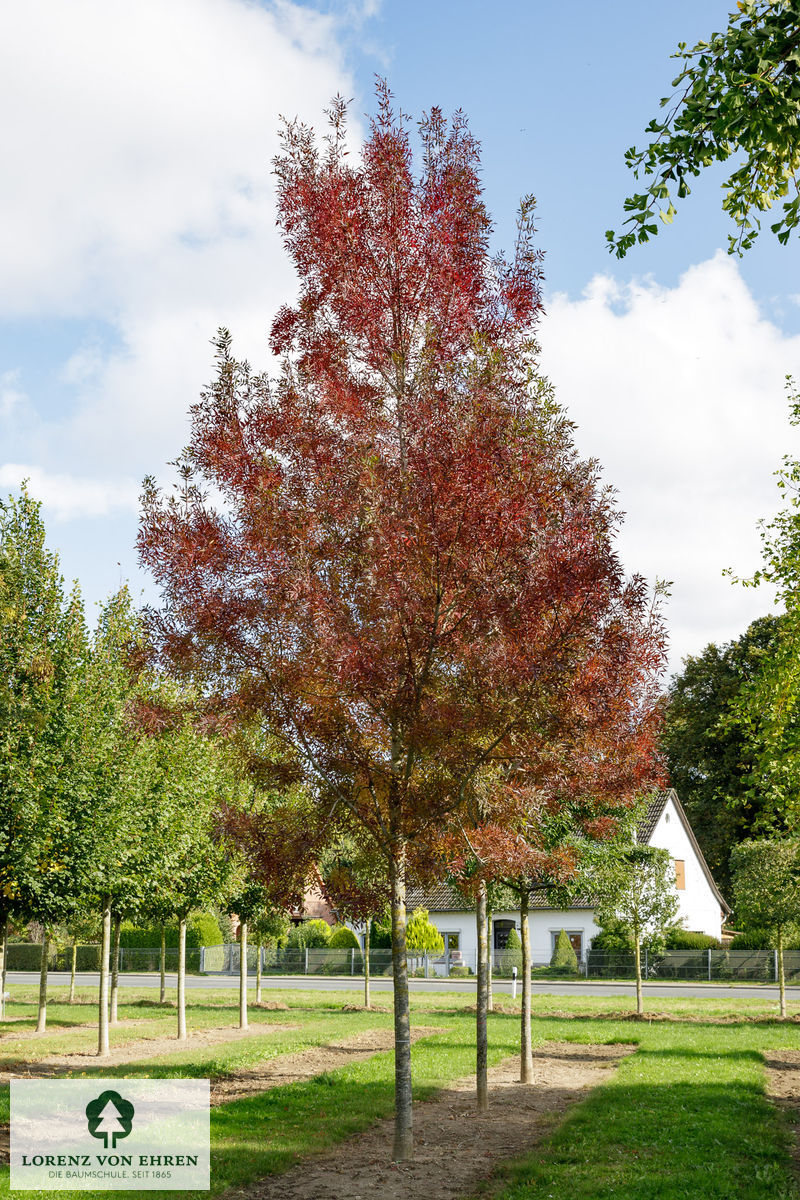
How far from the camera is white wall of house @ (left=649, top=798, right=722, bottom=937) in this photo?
46.4m

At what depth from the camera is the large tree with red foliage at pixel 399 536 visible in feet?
29.3

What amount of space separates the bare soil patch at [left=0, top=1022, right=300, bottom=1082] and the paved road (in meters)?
11.0

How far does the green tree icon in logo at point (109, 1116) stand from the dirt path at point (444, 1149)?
205 cm

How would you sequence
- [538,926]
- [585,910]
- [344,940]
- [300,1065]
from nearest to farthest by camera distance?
[300,1065], [585,910], [538,926], [344,940]

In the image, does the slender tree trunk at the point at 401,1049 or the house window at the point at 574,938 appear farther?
the house window at the point at 574,938

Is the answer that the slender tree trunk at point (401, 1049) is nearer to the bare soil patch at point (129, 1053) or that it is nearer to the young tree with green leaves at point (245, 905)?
the bare soil patch at point (129, 1053)

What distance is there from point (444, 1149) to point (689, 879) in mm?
41309

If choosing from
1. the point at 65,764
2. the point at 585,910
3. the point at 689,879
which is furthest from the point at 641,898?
the point at 689,879

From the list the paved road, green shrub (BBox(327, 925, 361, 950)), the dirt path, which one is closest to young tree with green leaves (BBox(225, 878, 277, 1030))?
the dirt path

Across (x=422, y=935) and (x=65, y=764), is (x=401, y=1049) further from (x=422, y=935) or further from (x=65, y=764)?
(x=422, y=935)

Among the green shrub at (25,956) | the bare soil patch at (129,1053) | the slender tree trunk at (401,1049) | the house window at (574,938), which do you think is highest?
the slender tree trunk at (401,1049)

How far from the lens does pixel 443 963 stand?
150 feet

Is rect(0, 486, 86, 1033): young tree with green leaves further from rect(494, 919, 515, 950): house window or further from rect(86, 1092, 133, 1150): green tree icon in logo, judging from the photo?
rect(494, 919, 515, 950): house window

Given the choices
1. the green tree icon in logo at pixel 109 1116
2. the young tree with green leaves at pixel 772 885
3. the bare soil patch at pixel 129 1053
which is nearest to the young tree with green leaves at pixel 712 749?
Answer: the young tree with green leaves at pixel 772 885
